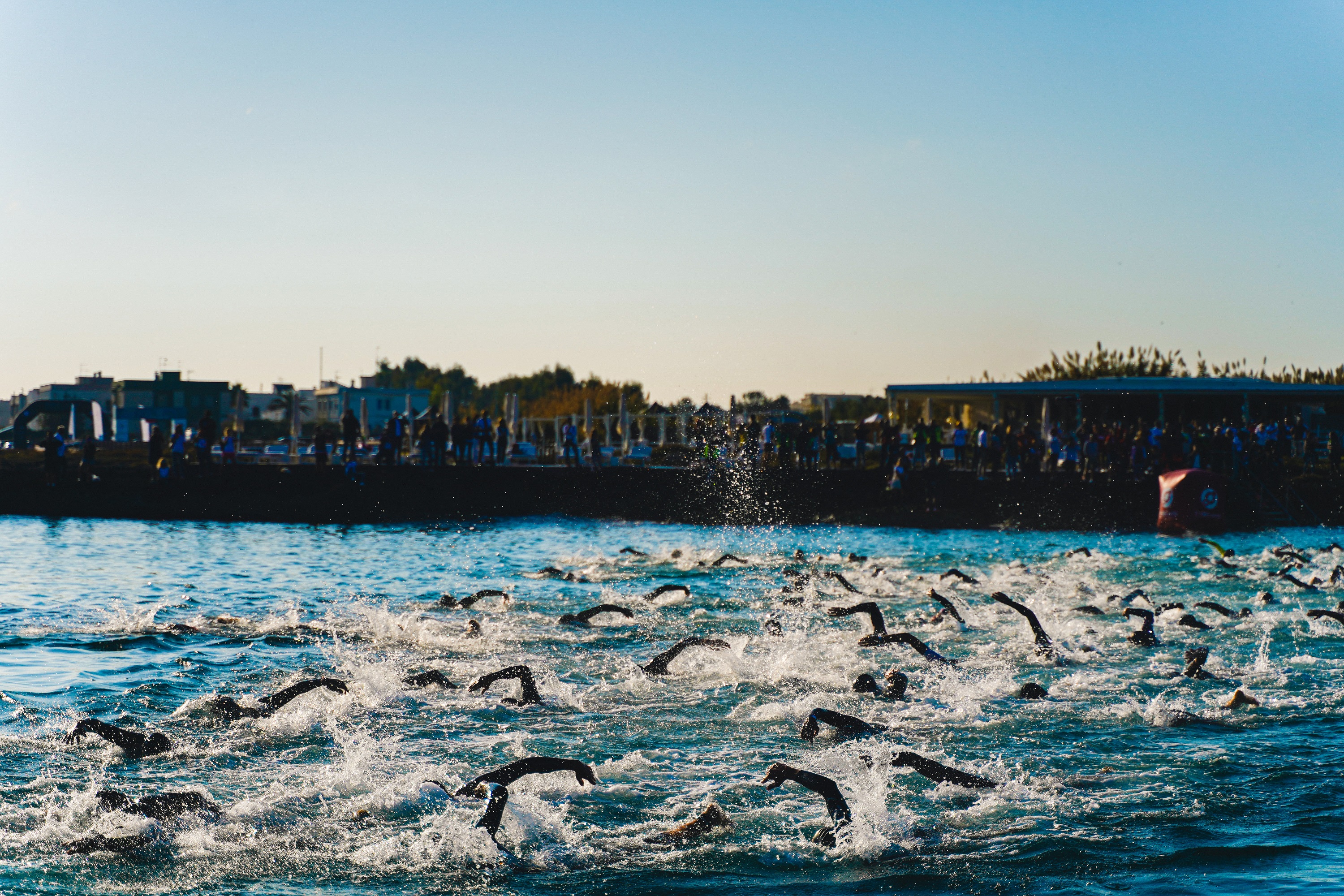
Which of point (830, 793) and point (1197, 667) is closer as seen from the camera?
point (830, 793)

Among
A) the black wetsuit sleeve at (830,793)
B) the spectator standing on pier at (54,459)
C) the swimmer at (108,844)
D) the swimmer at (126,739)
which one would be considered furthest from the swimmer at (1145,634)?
the spectator standing on pier at (54,459)

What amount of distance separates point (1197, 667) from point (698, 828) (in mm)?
6585

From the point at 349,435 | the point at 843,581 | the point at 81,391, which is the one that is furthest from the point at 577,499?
the point at 81,391

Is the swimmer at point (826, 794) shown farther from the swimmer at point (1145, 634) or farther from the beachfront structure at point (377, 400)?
the beachfront structure at point (377, 400)

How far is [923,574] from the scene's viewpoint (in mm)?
20375

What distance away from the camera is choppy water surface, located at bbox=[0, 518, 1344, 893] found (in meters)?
6.55

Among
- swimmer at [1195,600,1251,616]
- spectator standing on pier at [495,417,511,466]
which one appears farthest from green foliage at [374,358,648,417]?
swimmer at [1195,600,1251,616]

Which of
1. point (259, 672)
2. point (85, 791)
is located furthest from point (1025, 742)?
point (259, 672)

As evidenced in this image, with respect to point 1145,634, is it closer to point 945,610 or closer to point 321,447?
point 945,610

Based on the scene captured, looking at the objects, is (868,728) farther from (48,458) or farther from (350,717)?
(48,458)

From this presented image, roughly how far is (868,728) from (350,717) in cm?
417

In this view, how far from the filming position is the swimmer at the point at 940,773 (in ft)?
24.6

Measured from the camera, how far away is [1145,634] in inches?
520

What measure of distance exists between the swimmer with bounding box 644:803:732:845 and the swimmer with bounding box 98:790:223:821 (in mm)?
2646
